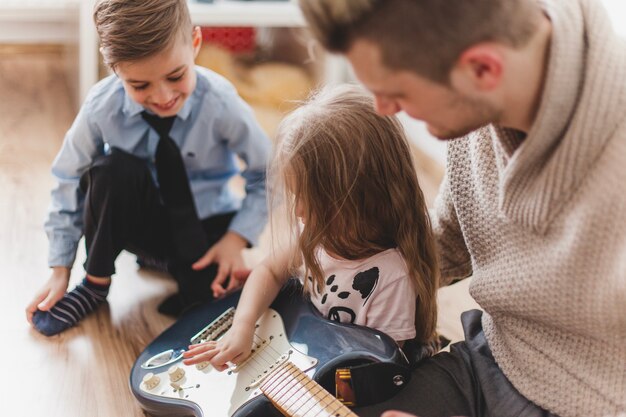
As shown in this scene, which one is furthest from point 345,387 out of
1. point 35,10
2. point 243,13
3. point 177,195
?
point 35,10

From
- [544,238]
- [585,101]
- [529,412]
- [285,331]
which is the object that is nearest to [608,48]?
[585,101]

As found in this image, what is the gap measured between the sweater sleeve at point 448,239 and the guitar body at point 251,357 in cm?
21

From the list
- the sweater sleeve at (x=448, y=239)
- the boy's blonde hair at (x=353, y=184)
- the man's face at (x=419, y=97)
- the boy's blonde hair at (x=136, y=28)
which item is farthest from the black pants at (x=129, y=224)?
the man's face at (x=419, y=97)

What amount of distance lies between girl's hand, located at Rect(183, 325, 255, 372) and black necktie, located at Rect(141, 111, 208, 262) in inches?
11.8

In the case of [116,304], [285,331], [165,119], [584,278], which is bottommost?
[116,304]

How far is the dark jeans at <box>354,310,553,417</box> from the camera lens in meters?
1.08

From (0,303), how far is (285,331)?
2.13 feet

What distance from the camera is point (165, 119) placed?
1470 mm

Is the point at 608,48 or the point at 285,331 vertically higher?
the point at 608,48

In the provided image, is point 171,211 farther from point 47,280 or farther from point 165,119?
point 47,280

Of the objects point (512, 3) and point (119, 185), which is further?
point (119, 185)

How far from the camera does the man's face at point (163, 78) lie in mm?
1323

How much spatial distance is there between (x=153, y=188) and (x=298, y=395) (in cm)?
60

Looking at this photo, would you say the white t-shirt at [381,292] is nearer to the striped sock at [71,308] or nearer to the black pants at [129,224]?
the black pants at [129,224]
